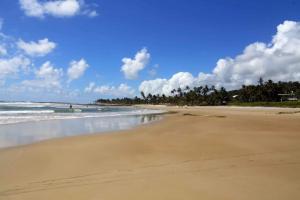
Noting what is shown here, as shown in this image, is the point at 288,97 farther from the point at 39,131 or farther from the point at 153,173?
the point at 153,173

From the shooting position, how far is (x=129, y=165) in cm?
870

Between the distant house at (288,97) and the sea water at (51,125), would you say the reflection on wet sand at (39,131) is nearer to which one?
the sea water at (51,125)

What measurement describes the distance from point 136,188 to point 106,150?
5.46 metres

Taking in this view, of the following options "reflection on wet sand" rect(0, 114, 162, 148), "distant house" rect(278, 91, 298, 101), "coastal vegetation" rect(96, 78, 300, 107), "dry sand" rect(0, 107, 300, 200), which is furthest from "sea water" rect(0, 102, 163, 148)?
"distant house" rect(278, 91, 298, 101)

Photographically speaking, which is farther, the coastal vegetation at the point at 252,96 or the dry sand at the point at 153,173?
the coastal vegetation at the point at 252,96

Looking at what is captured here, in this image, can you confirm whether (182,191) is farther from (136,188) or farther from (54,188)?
(54,188)

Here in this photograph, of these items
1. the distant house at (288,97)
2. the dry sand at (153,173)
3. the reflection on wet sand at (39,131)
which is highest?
the distant house at (288,97)

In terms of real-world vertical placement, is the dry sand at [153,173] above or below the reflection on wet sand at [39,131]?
below

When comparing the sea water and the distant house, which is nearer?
the sea water

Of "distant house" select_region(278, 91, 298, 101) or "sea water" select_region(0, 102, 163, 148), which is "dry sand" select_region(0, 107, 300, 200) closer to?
"sea water" select_region(0, 102, 163, 148)

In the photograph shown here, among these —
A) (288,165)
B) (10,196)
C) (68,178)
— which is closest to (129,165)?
(68,178)

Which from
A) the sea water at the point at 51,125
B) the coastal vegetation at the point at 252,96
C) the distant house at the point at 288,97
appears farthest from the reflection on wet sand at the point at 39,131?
the distant house at the point at 288,97

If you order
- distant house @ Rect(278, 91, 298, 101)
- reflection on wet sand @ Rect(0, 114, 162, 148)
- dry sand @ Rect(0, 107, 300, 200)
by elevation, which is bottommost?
dry sand @ Rect(0, 107, 300, 200)

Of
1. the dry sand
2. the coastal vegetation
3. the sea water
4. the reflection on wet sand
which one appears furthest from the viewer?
the coastal vegetation
